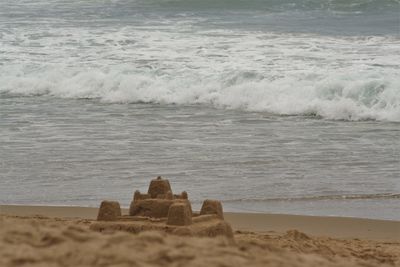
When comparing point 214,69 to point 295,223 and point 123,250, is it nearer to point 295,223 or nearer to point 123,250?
point 295,223

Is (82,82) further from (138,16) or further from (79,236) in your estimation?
(79,236)

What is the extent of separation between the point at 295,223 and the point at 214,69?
36.4ft

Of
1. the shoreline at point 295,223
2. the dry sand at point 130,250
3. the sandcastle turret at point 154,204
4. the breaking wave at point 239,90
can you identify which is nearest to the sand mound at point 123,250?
the dry sand at point 130,250

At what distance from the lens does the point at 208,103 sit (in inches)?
673

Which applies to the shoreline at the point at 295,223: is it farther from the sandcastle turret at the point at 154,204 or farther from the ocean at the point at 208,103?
the sandcastle turret at the point at 154,204

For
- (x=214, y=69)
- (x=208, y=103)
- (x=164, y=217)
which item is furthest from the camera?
(x=214, y=69)

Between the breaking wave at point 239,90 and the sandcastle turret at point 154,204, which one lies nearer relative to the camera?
the sandcastle turret at point 154,204

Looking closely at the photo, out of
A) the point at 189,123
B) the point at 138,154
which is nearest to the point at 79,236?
the point at 138,154

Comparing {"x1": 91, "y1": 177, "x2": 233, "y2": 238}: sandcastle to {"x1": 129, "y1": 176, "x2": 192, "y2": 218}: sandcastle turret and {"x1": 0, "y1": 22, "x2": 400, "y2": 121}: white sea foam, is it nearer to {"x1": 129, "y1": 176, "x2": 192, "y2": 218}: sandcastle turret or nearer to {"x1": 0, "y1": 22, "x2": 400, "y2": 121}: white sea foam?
{"x1": 129, "y1": 176, "x2": 192, "y2": 218}: sandcastle turret

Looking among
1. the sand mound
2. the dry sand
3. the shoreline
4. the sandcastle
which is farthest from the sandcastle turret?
the shoreline

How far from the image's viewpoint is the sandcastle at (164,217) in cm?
615

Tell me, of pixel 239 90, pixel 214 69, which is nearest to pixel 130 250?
pixel 239 90

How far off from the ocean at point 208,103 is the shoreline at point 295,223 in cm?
26

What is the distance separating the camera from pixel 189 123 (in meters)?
14.4
